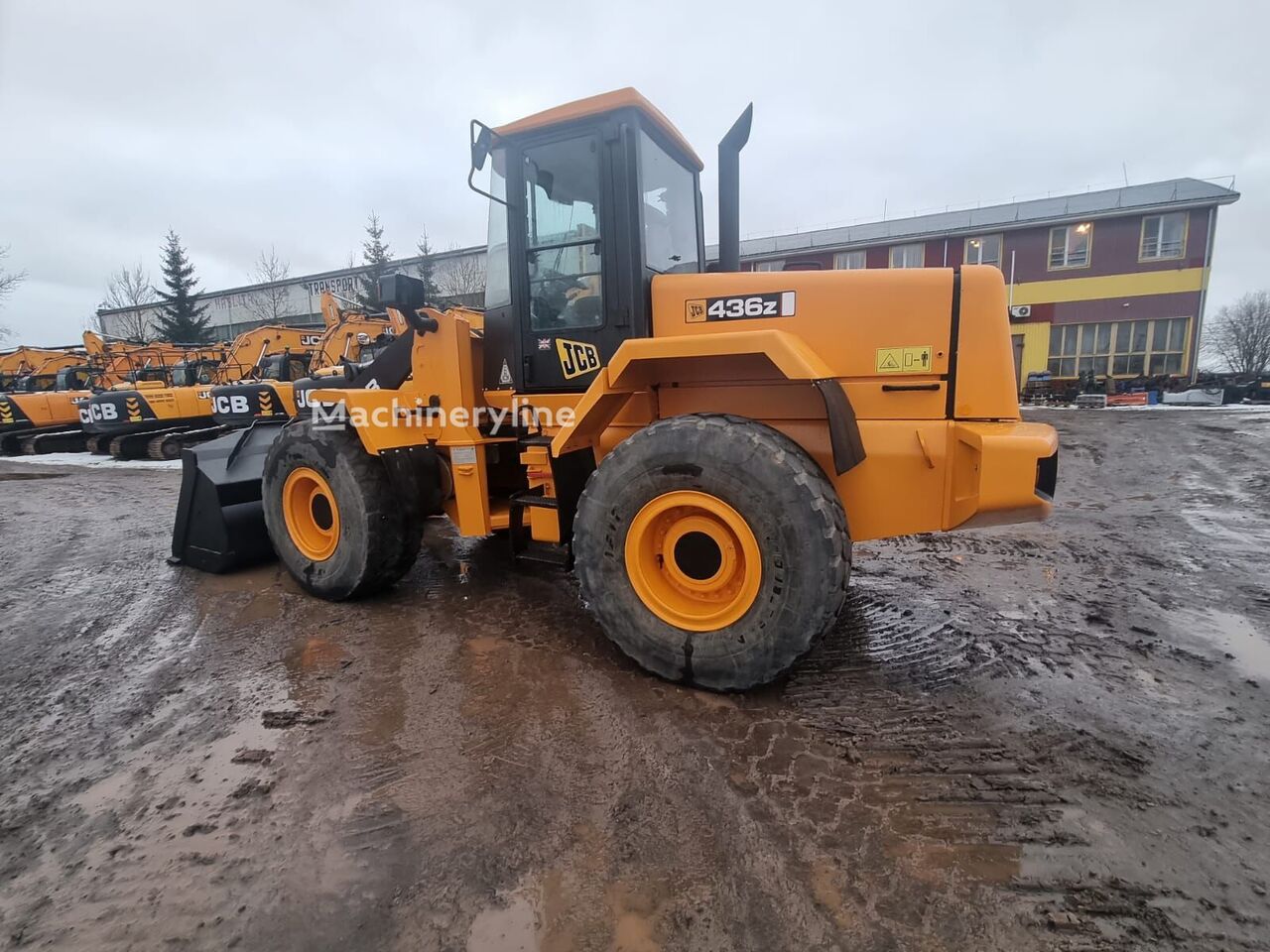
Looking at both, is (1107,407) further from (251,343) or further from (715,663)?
(251,343)

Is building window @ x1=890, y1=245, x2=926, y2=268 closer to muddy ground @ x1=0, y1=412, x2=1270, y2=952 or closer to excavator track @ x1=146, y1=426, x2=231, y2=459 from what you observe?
muddy ground @ x1=0, y1=412, x2=1270, y2=952

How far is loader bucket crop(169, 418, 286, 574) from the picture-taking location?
492cm

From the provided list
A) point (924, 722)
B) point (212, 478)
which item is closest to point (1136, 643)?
point (924, 722)

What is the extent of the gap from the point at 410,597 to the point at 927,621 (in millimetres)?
3410

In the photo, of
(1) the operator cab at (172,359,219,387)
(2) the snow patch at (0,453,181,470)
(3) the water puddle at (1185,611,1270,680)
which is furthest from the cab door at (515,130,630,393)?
(1) the operator cab at (172,359,219,387)

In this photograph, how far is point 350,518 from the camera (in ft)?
13.6

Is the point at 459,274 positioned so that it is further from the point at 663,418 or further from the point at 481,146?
the point at 663,418

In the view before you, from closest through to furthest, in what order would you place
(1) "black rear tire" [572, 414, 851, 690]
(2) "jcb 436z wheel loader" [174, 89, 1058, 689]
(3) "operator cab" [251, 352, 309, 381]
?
(1) "black rear tire" [572, 414, 851, 690] → (2) "jcb 436z wheel loader" [174, 89, 1058, 689] → (3) "operator cab" [251, 352, 309, 381]

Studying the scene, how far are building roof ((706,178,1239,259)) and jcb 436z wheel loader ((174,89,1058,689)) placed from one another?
867 inches

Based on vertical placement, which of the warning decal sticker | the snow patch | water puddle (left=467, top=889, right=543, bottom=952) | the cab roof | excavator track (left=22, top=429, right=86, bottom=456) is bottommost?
water puddle (left=467, top=889, right=543, bottom=952)

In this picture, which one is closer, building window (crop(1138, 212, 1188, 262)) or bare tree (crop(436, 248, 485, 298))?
building window (crop(1138, 212, 1188, 262))

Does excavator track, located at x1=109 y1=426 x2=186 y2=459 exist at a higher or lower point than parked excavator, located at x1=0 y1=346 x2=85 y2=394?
lower

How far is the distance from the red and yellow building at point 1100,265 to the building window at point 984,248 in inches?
1.5

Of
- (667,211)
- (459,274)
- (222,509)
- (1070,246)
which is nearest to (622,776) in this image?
(667,211)
